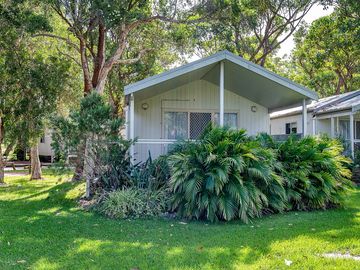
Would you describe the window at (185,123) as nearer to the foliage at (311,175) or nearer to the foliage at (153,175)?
the foliage at (153,175)

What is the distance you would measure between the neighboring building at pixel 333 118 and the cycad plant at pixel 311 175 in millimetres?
6167

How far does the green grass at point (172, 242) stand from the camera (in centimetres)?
461

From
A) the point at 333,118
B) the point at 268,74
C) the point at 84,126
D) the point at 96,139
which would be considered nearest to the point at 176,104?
the point at 268,74

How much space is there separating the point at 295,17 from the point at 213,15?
21.6ft

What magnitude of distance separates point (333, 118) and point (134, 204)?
37.2ft

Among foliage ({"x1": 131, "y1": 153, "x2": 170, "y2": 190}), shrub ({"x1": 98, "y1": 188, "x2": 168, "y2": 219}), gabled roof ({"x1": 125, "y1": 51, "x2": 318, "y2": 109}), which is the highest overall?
gabled roof ({"x1": 125, "y1": 51, "x2": 318, "y2": 109})

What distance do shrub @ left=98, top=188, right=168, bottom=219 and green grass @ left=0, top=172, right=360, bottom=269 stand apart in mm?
315

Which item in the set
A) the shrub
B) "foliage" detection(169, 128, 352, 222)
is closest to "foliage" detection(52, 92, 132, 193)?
the shrub

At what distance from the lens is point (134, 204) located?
301 inches

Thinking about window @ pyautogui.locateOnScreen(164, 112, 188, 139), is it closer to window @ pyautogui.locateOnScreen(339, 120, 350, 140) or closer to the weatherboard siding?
the weatherboard siding

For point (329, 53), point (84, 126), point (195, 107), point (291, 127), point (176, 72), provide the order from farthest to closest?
point (329, 53) < point (291, 127) < point (195, 107) < point (176, 72) < point (84, 126)

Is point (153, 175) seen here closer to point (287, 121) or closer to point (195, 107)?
point (195, 107)

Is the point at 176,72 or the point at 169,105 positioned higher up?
the point at 176,72

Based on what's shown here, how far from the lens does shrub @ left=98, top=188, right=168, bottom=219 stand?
7480 mm
